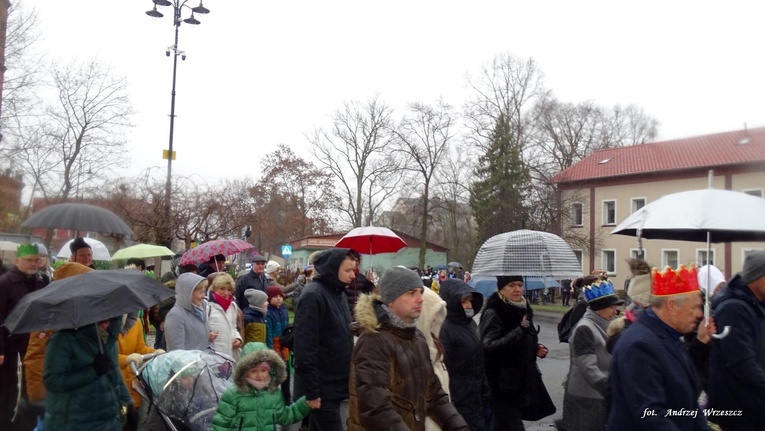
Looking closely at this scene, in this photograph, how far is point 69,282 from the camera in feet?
15.3

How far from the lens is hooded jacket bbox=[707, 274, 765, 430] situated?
4.08 m

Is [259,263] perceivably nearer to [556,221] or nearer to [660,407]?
[660,407]

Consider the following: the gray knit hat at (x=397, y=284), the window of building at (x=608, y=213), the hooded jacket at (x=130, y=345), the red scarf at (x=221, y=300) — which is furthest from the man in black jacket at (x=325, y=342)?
the window of building at (x=608, y=213)

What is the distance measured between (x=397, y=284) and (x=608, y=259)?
46280mm

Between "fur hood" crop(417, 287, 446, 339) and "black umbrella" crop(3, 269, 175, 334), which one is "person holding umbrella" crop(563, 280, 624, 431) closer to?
"fur hood" crop(417, 287, 446, 339)

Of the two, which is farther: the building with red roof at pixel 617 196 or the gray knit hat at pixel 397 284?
the building with red roof at pixel 617 196

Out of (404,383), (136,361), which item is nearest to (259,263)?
(136,361)

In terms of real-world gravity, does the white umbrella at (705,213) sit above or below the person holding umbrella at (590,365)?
above

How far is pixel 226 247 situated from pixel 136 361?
506 centimetres

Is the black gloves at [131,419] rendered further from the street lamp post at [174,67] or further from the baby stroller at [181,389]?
the street lamp post at [174,67]

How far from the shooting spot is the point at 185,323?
6145 mm

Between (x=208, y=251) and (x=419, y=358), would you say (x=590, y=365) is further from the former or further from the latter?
(x=208, y=251)

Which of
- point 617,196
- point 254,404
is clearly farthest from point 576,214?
point 254,404

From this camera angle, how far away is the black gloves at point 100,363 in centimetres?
473
